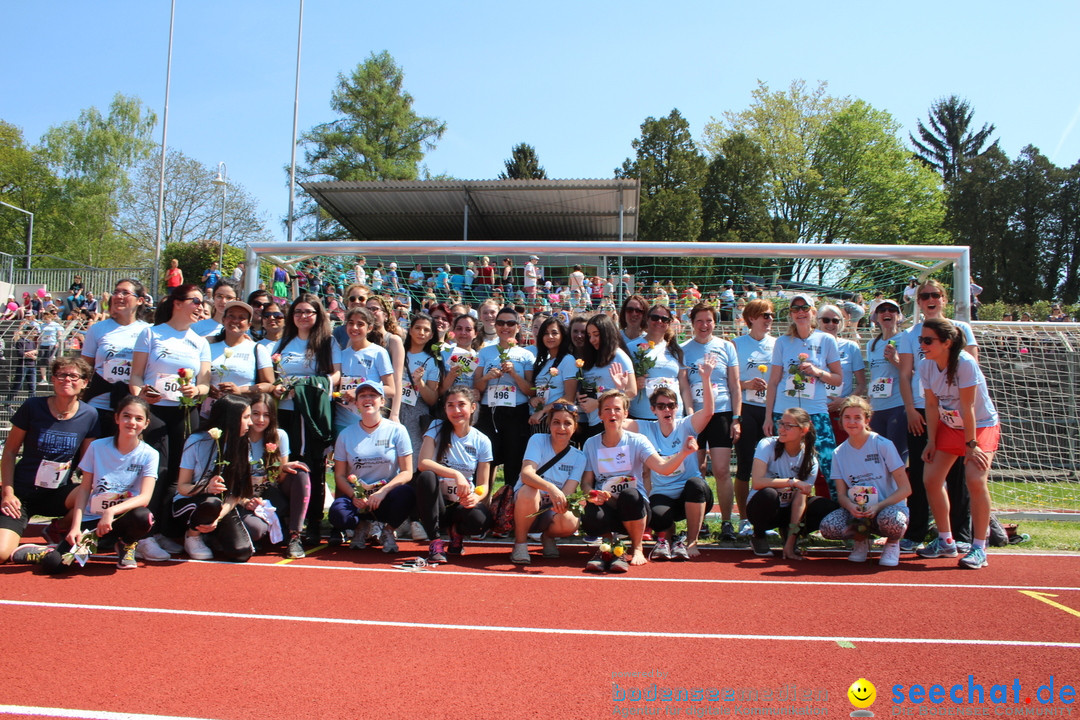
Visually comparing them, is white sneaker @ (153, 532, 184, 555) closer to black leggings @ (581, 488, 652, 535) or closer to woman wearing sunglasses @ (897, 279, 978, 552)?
black leggings @ (581, 488, 652, 535)

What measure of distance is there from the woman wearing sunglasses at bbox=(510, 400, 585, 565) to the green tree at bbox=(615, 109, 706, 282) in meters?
34.3

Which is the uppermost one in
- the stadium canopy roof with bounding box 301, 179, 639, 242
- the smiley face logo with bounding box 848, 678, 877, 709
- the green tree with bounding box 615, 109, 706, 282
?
the green tree with bounding box 615, 109, 706, 282

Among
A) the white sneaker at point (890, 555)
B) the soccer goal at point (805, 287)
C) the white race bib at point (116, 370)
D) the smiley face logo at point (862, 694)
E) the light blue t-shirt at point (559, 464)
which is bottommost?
the smiley face logo at point (862, 694)

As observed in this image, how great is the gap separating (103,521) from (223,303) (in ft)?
7.60

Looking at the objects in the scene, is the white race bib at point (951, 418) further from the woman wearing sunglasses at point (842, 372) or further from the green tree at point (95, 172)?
the green tree at point (95, 172)

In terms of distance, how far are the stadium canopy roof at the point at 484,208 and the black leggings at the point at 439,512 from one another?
15763mm

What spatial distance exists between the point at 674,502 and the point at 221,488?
345cm

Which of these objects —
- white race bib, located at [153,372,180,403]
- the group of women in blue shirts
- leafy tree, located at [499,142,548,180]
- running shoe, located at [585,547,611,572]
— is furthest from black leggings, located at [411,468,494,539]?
leafy tree, located at [499,142,548,180]

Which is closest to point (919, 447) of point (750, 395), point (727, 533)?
point (750, 395)

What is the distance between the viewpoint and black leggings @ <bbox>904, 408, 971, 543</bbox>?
609 centimetres

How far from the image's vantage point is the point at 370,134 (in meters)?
43.1

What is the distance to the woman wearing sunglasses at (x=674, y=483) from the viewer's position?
578 cm

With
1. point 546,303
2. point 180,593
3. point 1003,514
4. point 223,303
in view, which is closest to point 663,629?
point 180,593

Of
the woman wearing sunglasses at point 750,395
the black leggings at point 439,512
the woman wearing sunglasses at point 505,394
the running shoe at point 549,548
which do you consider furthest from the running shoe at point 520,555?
the woman wearing sunglasses at point 750,395
